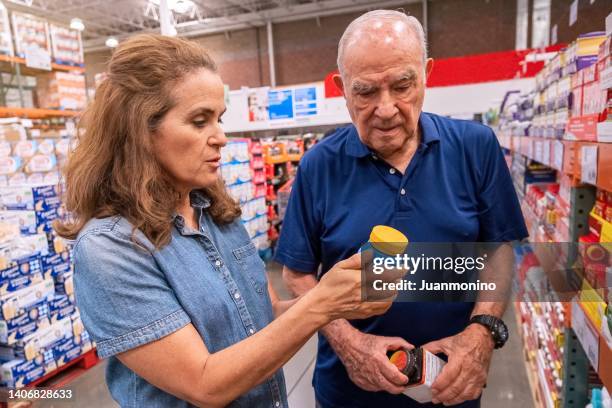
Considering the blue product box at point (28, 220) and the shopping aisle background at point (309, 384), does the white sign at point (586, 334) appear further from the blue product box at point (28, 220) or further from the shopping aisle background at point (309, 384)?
the blue product box at point (28, 220)

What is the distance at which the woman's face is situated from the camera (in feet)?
3.65

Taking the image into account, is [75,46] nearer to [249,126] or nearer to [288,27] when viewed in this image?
[249,126]

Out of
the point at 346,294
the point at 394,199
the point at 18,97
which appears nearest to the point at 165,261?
the point at 346,294

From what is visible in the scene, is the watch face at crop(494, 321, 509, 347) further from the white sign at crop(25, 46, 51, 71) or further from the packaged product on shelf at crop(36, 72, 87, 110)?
the packaged product on shelf at crop(36, 72, 87, 110)

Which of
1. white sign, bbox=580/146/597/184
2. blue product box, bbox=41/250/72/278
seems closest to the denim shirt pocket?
white sign, bbox=580/146/597/184

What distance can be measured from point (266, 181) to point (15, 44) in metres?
4.72

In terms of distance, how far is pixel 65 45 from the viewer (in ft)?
16.5

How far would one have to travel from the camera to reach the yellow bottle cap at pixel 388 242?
783mm

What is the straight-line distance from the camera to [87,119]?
115cm

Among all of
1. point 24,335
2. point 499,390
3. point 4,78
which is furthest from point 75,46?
point 499,390

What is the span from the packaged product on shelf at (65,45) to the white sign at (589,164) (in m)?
5.23

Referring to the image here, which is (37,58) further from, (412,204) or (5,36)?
(412,204)

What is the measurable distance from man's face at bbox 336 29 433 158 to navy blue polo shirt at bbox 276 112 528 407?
10 cm

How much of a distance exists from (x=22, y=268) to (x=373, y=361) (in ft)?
11.1
